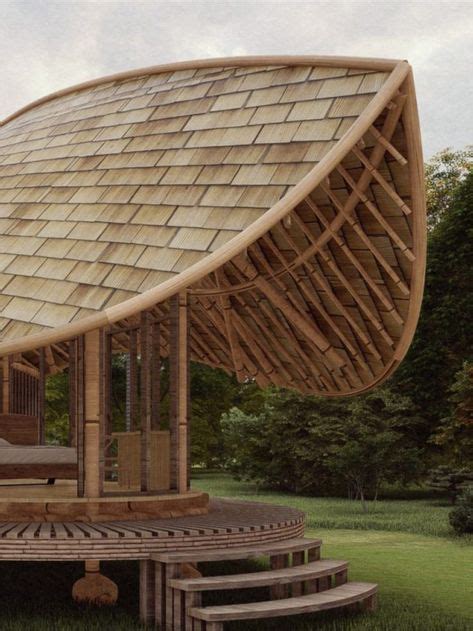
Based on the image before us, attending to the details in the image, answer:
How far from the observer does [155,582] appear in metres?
8.00

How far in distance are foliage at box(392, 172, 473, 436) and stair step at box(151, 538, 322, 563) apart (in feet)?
56.8

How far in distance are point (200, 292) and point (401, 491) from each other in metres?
17.2

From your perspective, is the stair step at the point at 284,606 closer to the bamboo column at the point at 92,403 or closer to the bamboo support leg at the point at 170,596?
the bamboo support leg at the point at 170,596

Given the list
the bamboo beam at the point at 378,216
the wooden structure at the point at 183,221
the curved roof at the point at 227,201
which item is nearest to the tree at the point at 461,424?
the curved roof at the point at 227,201

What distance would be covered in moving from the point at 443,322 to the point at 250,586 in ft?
63.3

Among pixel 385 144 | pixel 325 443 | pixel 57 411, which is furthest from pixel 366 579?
pixel 57 411

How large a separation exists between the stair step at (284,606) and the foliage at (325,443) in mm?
14822

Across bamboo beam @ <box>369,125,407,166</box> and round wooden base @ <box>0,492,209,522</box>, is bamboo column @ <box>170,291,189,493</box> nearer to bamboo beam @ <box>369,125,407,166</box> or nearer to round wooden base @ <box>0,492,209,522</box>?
round wooden base @ <box>0,492,209,522</box>

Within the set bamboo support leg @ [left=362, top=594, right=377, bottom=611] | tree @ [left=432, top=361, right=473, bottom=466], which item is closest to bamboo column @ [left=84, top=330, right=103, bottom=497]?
bamboo support leg @ [left=362, top=594, right=377, bottom=611]

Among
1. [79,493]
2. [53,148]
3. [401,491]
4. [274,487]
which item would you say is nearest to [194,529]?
[79,493]

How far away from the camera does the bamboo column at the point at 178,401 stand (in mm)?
9547

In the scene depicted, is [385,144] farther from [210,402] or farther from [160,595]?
[210,402]

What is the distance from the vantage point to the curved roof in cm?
845

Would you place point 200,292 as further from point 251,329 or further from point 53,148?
point 53,148
